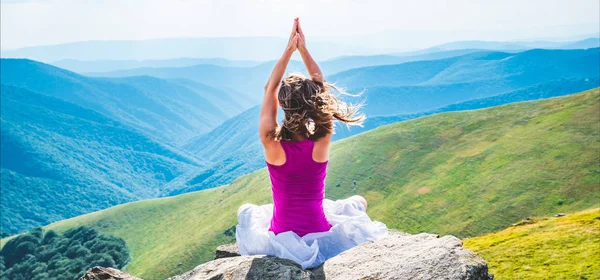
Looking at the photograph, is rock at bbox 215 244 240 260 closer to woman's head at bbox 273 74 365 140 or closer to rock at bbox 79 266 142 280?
rock at bbox 79 266 142 280

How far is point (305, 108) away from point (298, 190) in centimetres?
172

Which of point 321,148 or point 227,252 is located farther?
point 227,252

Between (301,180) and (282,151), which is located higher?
(282,151)

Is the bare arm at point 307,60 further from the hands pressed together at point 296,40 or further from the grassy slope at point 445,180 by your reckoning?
the grassy slope at point 445,180

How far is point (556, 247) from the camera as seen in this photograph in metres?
20.7

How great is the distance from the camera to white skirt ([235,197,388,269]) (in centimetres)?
913

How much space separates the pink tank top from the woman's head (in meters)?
0.25

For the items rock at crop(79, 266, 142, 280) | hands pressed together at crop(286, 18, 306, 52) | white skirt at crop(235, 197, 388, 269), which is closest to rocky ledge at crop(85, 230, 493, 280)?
white skirt at crop(235, 197, 388, 269)

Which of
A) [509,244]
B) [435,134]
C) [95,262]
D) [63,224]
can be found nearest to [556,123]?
[435,134]

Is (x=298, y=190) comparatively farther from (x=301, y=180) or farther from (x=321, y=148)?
(x=321, y=148)

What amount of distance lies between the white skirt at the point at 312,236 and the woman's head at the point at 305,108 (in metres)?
2.12

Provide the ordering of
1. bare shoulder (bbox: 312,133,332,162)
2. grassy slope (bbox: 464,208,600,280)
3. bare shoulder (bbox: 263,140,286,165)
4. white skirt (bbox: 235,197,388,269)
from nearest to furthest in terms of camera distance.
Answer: bare shoulder (bbox: 263,140,286,165), bare shoulder (bbox: 312,133,332,162), white skirt (bbox: 235,197,388,269), grassy slope (bbox: 464,208,600,280)

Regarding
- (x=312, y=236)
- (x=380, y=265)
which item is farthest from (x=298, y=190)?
(x=380, y=265)

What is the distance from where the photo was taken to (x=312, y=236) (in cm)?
936
